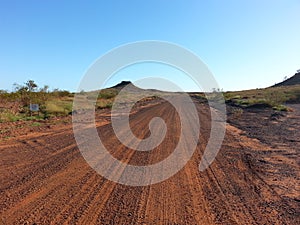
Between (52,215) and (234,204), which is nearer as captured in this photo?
(52,215)

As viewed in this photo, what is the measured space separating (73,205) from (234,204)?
2.68m

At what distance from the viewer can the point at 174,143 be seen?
9438 mm

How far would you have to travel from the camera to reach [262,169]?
6910 millimetres

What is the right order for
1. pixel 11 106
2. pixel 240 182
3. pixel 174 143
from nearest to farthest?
1. pixel 240 182
2. pixel 174 143
3. pixel 11 106

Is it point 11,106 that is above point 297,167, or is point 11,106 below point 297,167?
above

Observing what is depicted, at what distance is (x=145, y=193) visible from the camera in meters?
5.05

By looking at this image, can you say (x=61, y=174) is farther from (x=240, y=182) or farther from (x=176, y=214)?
A: (x=240, y=182)

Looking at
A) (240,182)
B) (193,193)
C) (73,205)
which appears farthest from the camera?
(240,182)

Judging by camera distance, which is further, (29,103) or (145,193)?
(29,103)

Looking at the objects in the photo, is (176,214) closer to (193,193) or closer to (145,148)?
(193,193)

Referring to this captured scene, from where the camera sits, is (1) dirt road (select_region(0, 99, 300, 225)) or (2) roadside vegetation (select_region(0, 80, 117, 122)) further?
(2) roadside vegetation (select_region(0, 80, 117, 122))

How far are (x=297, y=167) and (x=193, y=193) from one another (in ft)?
12.0

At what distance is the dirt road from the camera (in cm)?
411

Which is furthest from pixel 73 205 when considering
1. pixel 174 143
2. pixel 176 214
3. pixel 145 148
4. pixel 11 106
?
pixel 11 106
